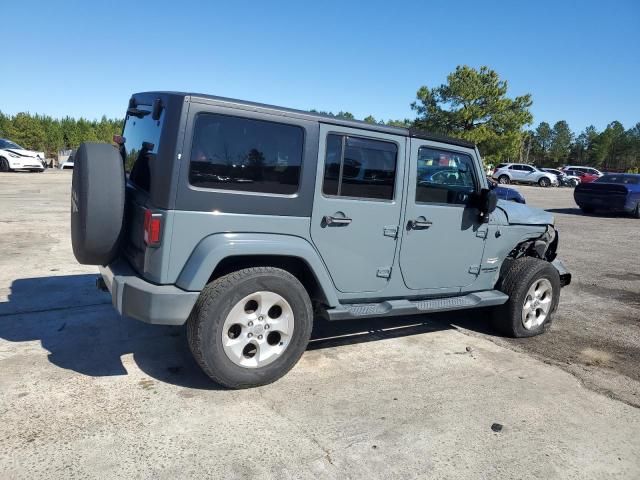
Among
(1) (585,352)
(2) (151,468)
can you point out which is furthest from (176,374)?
(1) (585,352)

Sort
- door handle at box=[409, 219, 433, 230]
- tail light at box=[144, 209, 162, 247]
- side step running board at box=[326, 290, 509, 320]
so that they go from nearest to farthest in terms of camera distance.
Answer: tail light at box=[144, 209, 162, 247] < side step running board at box=[326, 290, 509, 320] < door handle at box=[409, 219, 433, 230]

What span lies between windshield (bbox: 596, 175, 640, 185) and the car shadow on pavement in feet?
49.1

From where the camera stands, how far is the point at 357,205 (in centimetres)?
380

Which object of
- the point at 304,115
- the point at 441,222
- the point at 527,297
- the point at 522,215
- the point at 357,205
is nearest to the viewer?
the point at 304,115

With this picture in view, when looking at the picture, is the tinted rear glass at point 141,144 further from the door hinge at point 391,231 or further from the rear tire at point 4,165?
the rear tire at point 4,165

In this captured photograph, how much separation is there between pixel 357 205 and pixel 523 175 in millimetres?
38276

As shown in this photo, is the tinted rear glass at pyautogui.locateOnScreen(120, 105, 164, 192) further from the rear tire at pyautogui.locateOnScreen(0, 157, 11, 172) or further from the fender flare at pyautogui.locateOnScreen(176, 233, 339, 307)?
the rear tire at pyautogui.locateOnScreen(0, 157, 11, 172)

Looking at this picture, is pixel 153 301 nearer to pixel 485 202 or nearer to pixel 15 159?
pixel 485 202

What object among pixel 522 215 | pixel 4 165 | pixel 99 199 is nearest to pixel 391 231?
pixel 522 215

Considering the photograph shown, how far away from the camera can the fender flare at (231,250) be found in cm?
318

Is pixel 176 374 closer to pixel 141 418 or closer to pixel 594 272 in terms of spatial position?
pixel 141 418

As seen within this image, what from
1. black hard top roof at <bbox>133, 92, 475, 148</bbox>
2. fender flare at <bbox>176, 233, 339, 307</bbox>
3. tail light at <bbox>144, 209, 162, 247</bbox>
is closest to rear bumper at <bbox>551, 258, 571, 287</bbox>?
black hard top roof at <bbox>133, 92, 475, 148</bbox>

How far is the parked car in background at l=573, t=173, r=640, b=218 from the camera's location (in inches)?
656

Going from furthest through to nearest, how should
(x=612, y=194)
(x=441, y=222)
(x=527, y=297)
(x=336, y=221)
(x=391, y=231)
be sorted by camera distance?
(x=612, y=194) → (x=527, y=297) → (x=441, y=222) → (x=391, y=231) → (x=336, y=221)
